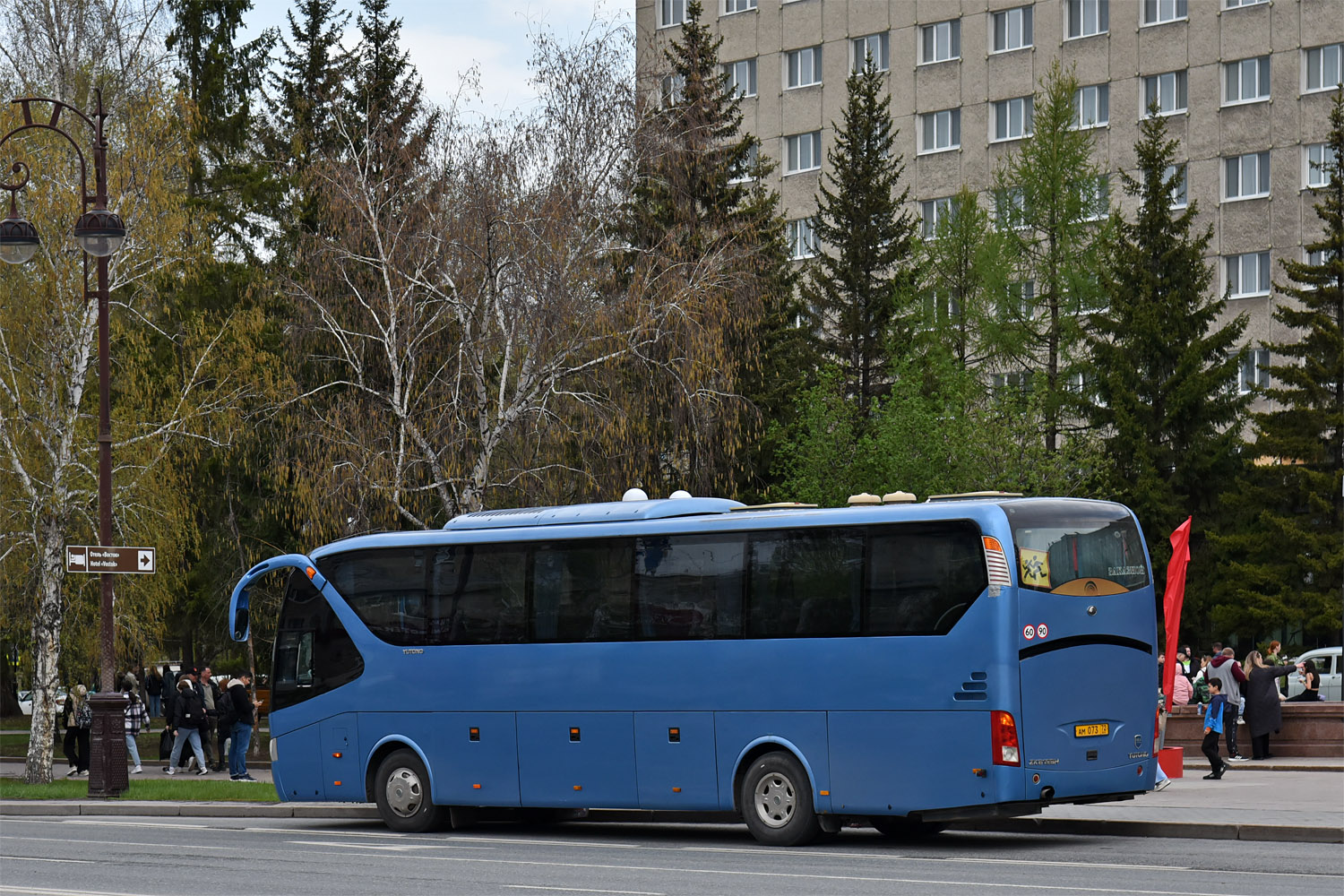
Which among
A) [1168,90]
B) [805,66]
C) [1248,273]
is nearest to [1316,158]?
[1248,273]

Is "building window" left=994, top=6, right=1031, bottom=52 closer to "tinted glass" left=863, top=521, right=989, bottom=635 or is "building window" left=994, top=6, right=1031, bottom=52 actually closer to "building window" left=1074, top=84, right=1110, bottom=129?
"building window" left=1074, top=84, right=1110, bottom=129

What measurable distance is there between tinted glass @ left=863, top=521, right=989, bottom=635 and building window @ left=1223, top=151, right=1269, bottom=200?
2027 inches

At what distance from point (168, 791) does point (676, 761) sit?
11.3 meters

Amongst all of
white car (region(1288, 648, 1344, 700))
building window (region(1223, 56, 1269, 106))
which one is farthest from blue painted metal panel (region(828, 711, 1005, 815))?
building window (region(1223, 56, 1269, 106))

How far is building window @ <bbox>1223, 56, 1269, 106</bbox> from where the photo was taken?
63594mm

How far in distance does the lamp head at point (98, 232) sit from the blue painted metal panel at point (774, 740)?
1140 centimetres

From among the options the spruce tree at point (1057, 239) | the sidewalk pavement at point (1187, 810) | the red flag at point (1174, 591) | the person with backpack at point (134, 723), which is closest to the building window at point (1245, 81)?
the spruce tree at point (1057, 239)

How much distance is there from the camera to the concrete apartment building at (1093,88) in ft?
207

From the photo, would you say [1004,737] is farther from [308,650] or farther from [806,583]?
[308,650]

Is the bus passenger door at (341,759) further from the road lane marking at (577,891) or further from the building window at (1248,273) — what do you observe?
the building window at (1248,273)

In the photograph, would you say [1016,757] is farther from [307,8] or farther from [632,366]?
[307,8]

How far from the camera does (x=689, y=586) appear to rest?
18.0 metres

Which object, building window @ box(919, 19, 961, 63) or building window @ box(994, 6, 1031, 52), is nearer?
building window @ box(994, 6, 1031, 52)

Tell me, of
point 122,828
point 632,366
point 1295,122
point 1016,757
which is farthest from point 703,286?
point 1295,122
